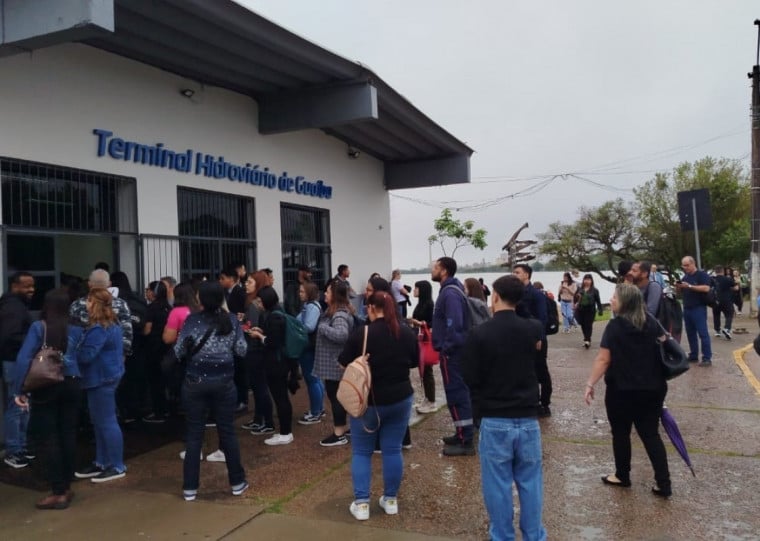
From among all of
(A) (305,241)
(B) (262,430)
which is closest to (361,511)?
(B) (262,430)

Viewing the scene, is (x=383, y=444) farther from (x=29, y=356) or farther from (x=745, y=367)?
(x=745, y=367)

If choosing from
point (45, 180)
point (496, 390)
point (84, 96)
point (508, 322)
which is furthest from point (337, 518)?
point (84, 96)

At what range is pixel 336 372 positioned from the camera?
5.80 metres

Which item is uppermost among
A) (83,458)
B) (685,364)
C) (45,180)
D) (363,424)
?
(45,180)

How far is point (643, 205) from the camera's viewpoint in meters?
32.4

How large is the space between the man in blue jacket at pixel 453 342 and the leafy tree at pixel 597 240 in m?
30.6

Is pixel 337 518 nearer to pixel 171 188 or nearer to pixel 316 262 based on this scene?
pixel 171 188

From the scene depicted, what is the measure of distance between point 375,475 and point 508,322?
2.27 metres

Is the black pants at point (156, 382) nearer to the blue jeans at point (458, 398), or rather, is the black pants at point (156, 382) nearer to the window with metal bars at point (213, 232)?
the window with metal bars at point (213, 232)

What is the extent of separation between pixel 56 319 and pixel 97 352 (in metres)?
0.50

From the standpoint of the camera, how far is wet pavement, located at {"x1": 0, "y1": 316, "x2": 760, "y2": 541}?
4.11 m

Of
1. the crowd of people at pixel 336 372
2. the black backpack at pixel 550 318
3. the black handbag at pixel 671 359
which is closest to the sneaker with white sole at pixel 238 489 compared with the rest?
the crowd of people at pixel 336 372

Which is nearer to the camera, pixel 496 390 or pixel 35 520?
pixel 496 390

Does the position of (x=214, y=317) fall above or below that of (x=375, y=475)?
above
